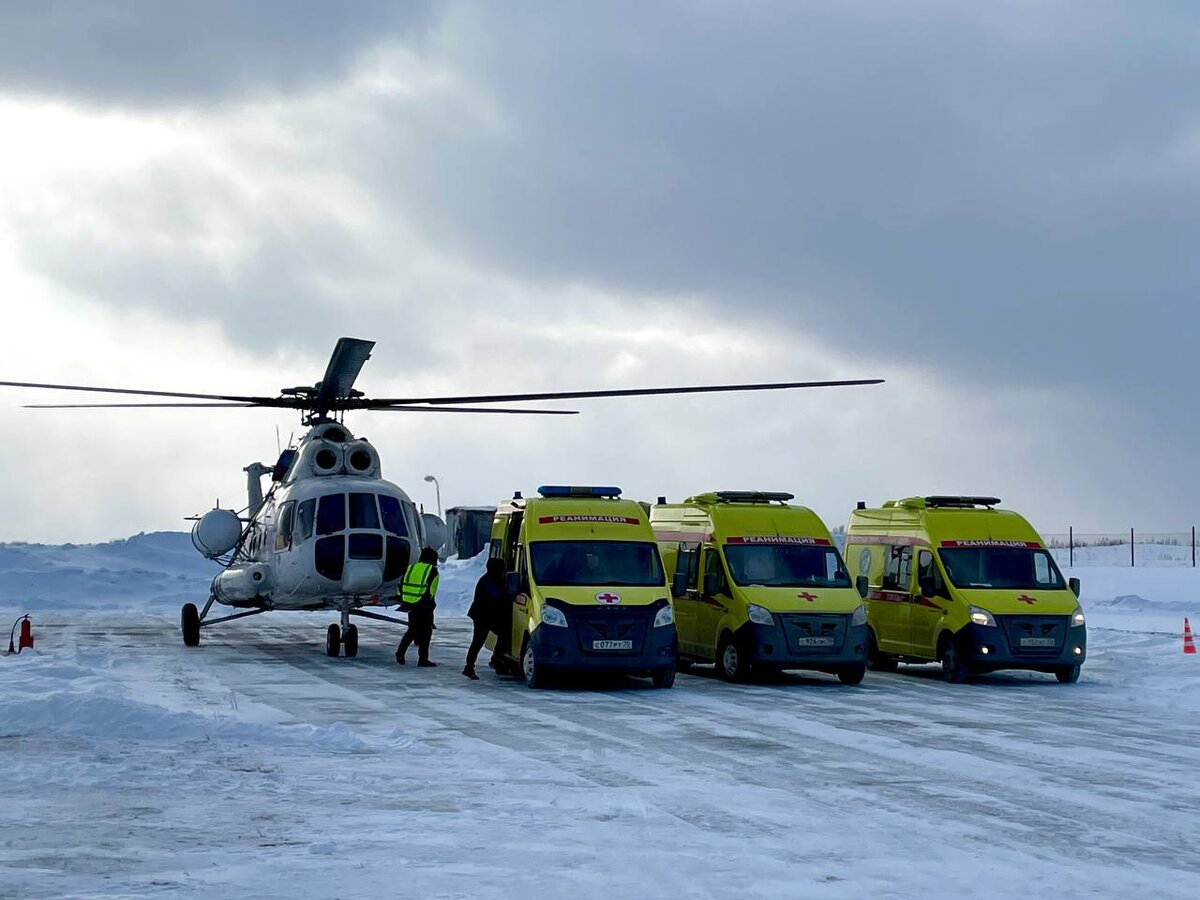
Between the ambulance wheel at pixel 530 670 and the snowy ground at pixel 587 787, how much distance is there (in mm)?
369

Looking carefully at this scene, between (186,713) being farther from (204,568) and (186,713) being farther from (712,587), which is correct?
(204,568)

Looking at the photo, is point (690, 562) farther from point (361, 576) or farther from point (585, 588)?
point (361, 576)

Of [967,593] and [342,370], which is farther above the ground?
[342,370]

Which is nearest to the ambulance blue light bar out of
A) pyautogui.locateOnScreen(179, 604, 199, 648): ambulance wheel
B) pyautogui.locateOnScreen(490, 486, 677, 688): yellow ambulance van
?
pyautogui.locateOnScreen(490, 486, 677, 688): yellow ambulance van

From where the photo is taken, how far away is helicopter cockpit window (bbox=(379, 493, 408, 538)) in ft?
82.3

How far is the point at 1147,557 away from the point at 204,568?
43.5m

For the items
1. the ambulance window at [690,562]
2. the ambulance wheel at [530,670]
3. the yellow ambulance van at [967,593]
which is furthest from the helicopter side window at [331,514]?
the yellow ambulance van at [967,593]

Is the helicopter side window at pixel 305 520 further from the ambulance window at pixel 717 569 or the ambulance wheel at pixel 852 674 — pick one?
the ambulance wheel at pixel 852 674

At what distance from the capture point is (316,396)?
2666 centimetres

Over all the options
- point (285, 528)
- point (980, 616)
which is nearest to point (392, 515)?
point (285, 528)

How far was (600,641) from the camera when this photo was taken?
758 inches

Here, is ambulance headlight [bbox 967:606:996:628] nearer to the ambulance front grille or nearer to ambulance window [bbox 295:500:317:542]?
the ambulance front grille

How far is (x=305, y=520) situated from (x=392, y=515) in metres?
1.42

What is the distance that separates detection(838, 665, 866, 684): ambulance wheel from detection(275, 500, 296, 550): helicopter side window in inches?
375
